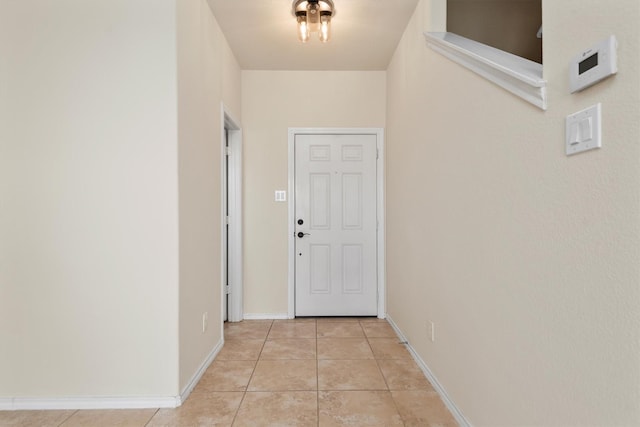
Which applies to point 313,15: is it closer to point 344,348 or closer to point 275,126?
point 275,126

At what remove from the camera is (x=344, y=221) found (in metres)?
3.61

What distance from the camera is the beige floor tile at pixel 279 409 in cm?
179

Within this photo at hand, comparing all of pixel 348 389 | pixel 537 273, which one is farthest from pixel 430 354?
pixel 537 273

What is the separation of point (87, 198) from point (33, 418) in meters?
1.17

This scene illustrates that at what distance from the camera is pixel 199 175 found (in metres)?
2.30

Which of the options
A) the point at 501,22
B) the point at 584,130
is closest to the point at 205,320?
the point at 584,130

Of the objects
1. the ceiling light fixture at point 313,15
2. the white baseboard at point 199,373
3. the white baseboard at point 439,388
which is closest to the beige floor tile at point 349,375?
the white baseboard at point 439,388

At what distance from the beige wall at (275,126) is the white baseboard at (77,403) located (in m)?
1.67

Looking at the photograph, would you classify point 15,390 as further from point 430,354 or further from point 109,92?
point 430,354

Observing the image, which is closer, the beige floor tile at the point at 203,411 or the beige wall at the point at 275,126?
the beige floor tile at the point at 203,411

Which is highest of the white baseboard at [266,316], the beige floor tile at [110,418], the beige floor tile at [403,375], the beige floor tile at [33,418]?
the white baseboard at [266,316]

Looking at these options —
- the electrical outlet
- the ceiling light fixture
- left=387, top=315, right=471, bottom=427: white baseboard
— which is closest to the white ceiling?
the ceiling light fixture

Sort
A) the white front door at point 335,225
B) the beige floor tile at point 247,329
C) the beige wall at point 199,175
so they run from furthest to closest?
1. the white front door at point 335,225
2. the beige floor tile at point 247,329
3. the beige wall at point 199,175

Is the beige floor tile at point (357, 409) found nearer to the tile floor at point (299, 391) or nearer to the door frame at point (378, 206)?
the tile floor at point (299, 391)
